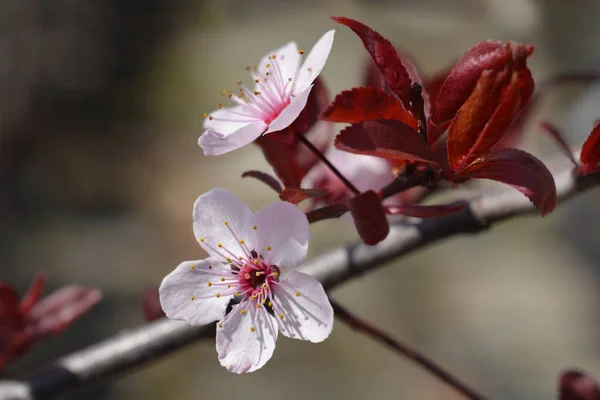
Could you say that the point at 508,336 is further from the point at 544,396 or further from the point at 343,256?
the point at 343,256

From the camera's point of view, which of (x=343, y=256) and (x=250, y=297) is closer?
(x=250, y=297)

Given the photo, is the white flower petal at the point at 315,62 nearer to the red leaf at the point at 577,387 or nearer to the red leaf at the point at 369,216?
the red leaf at the point at 369,216

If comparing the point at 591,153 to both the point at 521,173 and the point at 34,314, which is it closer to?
the point at 521,173

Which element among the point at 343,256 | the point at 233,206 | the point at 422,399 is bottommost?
the point at 422,399

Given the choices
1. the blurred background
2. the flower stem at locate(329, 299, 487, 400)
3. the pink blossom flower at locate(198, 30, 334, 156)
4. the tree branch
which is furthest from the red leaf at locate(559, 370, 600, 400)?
the blurred background

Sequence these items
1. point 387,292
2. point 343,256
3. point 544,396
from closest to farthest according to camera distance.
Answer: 1. point 343,256
2. point 544,396
3. point 387,292

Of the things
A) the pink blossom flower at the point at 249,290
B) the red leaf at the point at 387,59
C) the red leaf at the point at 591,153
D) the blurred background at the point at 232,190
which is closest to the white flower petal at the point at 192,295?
the pink blossom flower at the point at 249,290

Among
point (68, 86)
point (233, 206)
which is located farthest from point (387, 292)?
point (68, 86)
